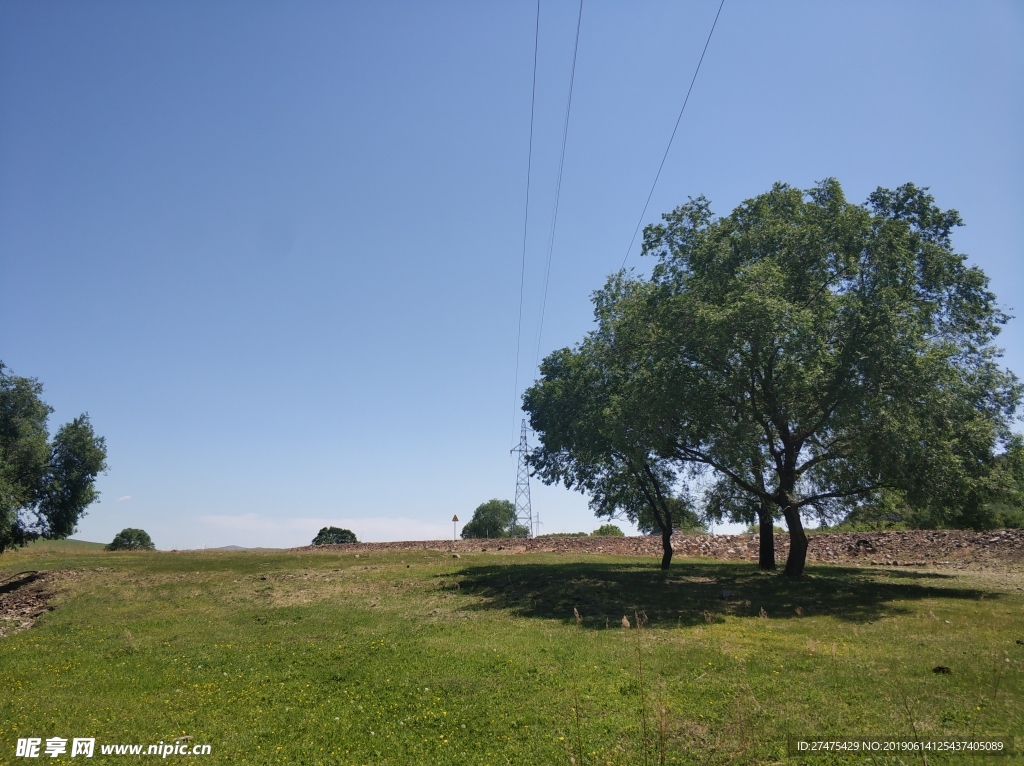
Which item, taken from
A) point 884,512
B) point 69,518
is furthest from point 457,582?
point 69,518

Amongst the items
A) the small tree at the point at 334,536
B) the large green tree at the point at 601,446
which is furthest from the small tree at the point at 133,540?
the large green tree at the point at 601,446

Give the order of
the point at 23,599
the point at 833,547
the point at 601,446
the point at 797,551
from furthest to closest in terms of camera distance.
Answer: the point at 833,547 → the point at 601,446 → the point at 23,599 → the point at 797,551

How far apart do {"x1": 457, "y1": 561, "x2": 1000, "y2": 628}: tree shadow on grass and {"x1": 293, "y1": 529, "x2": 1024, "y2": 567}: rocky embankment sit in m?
9.23

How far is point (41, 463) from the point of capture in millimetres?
41531

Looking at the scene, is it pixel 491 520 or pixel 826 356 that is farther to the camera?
pixel 491 520

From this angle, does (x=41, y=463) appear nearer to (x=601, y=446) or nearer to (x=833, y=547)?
(x=601, y=446)

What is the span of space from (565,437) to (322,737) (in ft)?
96.4

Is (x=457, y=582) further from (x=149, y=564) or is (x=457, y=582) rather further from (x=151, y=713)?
(x=149, y=564)

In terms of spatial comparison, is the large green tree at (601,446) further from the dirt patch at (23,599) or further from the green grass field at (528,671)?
the dirt patch at (23,599)

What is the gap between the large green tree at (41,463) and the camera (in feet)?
133

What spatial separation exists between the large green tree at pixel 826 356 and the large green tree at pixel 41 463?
4050cm

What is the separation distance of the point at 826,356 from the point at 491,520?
74.1 metres

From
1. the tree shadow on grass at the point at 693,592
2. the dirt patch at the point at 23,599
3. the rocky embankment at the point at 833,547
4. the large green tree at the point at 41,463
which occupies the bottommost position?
the dirt patch at the point at 23,599

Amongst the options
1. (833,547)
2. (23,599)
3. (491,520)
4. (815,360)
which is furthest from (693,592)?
(491,520)
